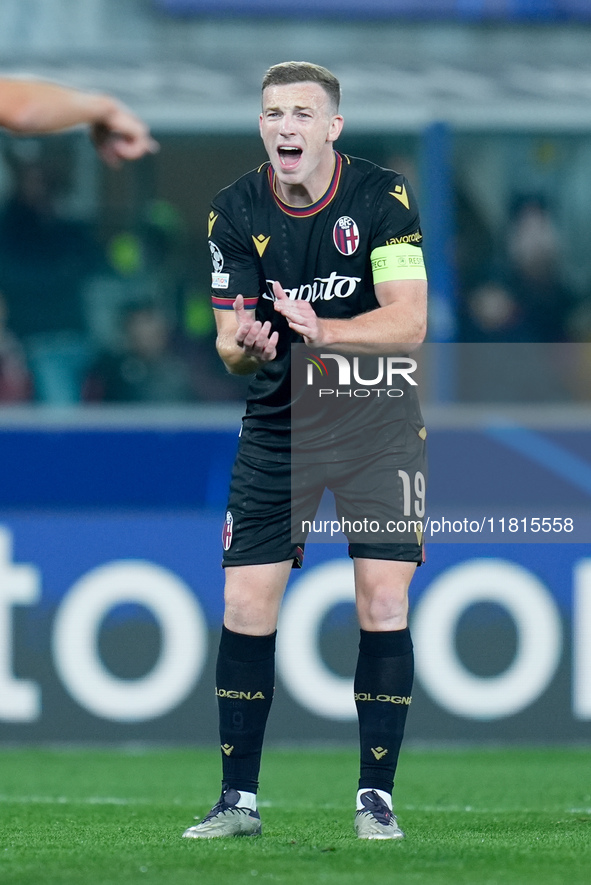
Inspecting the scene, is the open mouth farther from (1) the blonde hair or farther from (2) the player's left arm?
(2) the player's left arm

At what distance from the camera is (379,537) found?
3.95 metres

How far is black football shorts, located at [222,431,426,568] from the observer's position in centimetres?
395

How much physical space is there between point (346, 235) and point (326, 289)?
15 cm

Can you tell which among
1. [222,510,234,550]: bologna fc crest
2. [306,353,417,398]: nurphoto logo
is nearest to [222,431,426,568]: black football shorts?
[222,510,234,550]: bologna fc crest

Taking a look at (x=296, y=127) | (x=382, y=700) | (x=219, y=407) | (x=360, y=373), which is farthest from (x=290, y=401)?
(x=219, y=407)

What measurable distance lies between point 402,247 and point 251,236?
0.41m

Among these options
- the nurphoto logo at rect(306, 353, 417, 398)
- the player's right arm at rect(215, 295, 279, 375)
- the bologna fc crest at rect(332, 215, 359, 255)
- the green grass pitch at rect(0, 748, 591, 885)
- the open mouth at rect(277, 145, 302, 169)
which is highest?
the open mouth at rect(277, 145, 302, 169)

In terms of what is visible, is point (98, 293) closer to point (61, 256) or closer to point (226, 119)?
point (61, 256)

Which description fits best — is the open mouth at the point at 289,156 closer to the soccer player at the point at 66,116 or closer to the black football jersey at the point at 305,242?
the black football jersey at the point at 305,242

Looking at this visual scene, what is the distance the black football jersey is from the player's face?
0.12 metres

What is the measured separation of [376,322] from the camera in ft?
12.4

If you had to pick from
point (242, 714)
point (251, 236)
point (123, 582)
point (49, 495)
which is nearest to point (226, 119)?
point (49, 495)

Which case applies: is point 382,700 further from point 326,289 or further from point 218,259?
point 218,259

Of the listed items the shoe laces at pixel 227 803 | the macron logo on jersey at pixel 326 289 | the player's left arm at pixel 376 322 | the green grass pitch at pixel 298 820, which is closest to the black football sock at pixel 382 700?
the green grass pitch at pixel 298 820
